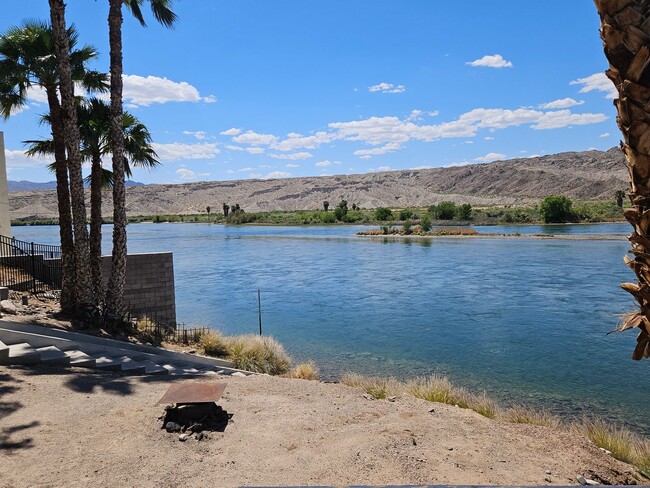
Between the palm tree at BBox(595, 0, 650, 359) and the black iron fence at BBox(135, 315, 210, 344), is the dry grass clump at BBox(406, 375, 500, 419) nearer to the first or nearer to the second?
the black iron fence at BBox(135, 315, 210, 344)

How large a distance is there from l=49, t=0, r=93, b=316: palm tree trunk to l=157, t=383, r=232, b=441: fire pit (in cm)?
605

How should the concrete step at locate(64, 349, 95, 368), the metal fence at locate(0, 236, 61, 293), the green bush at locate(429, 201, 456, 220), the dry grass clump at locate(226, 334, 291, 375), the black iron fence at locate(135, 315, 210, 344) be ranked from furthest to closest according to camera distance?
the green bush at locate(429, 201, 456, 220), the metal fence at locate(0, 236, 61, 293), the black iron fence at locate(135, 315, 210, 344), the dry grass clump at locate(226, 334, 291, 375), the concrete step at locate(64, 349, 95, 368)

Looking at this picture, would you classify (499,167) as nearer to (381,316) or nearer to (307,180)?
(307,180)

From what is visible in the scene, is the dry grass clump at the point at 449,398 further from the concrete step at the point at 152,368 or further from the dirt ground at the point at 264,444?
the concrete step at the point at 152,368

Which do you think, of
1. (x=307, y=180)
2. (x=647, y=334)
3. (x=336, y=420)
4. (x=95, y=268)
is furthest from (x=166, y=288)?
(x=307, y=180)

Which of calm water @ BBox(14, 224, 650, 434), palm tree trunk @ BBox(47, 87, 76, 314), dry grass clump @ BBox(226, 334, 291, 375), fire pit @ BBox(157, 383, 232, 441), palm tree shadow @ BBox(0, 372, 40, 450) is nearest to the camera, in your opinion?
palm tree shadow @ BBox(0, 372, 40, 450)

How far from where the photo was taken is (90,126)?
1415 cm

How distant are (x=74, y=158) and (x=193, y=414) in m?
7.68

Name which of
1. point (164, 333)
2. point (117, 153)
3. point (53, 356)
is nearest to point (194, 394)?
point (53, 356)

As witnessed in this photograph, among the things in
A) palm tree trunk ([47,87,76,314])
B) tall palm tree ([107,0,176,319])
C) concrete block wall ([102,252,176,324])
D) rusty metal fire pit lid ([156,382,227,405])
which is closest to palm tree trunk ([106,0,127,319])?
tall palm tree ([107,0,176,319])

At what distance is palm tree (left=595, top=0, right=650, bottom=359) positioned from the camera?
2.22m

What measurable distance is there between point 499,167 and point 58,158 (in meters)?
163

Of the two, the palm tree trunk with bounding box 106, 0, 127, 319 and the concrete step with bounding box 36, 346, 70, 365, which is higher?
the palm tree trunk with bounding box 106, 0, 127, 319

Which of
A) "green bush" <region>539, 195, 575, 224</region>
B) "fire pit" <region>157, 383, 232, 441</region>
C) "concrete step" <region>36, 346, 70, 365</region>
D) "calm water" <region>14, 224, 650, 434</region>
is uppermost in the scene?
"green bush" <region>539, 195, 575, 224</region>
